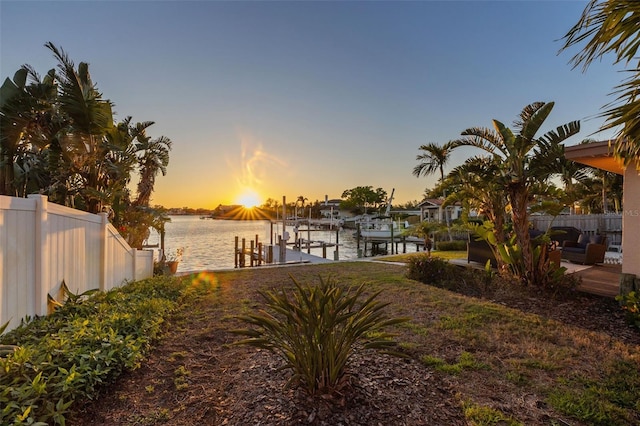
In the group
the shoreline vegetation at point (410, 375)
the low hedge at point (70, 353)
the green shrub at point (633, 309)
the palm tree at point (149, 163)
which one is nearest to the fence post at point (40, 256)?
the low hedge at point (70, 353)

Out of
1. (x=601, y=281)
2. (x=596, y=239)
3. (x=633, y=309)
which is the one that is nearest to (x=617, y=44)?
(x=633, y=309)

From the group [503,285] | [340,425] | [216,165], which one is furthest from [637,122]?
[216,165]

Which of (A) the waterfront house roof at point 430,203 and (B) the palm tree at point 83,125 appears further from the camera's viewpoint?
(A) the waterfront house roof at point 430,203

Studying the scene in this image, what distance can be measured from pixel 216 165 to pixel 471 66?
10.5 metres

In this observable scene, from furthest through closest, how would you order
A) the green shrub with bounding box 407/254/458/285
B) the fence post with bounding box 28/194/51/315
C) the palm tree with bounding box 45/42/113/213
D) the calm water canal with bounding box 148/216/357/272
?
the calm water canal with bounding box 148/216/357/272 < the green shrub with bounding box 407/254/458/285 < the palm tree with bounding box 45/42/113/213 < the fence post with bounding box 28/194/51/315

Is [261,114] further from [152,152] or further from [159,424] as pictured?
[159,424]

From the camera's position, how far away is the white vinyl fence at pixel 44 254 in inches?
124

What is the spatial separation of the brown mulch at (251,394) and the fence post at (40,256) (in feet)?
4.86

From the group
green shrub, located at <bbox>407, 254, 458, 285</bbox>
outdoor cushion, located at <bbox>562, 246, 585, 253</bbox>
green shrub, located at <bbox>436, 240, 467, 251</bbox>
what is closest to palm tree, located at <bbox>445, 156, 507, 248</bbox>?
green shrub, located at <bbox>407, 254, 458, 285</bbox>

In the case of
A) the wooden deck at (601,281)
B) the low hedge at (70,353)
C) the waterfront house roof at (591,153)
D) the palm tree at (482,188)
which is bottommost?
the wooden deck at (601,281)

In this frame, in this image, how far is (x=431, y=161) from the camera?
1919 cm

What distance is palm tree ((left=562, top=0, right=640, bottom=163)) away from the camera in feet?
8.11

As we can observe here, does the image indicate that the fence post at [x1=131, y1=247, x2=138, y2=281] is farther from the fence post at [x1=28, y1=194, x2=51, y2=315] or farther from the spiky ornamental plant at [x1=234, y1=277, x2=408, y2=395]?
the spiky ornamental plant at [x1=234, y1=277, x2=408, y2=395]

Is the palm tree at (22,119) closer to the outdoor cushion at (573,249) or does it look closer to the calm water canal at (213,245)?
the calm water canal at (213,245)
